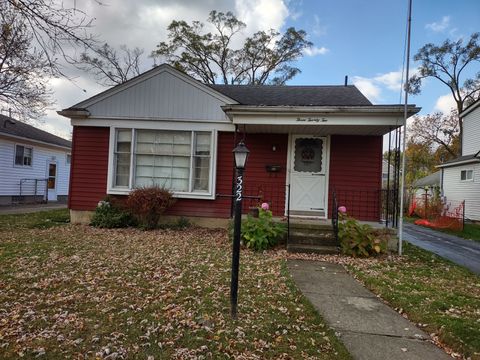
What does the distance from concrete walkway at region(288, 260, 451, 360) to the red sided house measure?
4.14 m

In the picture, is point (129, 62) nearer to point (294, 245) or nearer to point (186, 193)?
point (186, 193)

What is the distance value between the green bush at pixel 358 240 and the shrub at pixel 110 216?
217 inches

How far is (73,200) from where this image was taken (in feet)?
31.5

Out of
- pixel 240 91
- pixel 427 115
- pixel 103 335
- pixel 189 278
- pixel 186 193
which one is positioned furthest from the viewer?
pixel 427 115

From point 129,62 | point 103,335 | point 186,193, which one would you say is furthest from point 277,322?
point 129,62

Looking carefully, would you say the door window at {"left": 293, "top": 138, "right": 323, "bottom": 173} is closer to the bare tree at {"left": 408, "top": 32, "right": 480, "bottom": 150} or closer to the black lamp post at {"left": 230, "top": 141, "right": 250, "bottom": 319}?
the black lamp post at {"left": 230, "top": 141, "right": 250, "bottom": 319}

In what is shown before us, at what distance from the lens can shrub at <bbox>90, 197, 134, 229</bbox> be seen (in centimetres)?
888

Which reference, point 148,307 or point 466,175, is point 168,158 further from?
point 466,175

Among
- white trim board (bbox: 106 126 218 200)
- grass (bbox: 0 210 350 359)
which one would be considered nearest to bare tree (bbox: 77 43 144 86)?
white trim board (bbox: 106 126 218 200)

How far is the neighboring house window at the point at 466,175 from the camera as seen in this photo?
17.1 m

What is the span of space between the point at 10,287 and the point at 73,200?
19.2 feet

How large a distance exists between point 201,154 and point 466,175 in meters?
15.3

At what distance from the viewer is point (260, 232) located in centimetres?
693

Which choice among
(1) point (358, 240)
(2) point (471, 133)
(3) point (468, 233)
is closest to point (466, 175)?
(2) point (471, 133)
